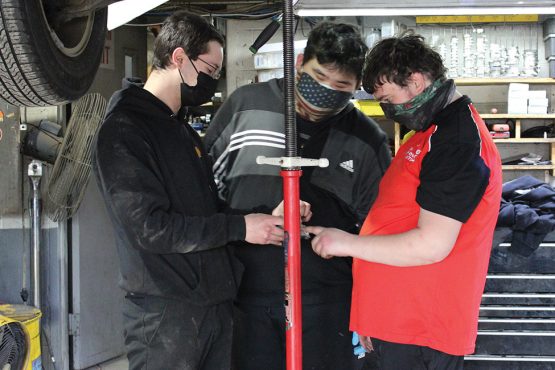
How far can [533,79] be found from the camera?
15.9ft

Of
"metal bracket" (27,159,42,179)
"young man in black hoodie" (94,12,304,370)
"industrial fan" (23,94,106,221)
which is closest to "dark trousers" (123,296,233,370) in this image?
"young man in black hoodie" (94,12,304,370)

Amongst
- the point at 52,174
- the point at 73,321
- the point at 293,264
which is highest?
the point at 52,174

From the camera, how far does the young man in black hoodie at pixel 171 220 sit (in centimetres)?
156

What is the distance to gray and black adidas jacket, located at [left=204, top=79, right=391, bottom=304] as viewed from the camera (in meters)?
A: 1.99

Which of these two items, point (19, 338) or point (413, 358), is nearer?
point (413, 358)

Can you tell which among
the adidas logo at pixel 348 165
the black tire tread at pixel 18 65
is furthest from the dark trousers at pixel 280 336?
the black tire tread at pixel 18 65

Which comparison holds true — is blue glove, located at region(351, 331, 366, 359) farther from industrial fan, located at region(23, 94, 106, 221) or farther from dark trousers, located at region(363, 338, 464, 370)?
industrial fan, located at region(23, 94, 106, 221)

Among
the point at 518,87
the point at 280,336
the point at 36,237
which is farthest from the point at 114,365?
the point at 518,87

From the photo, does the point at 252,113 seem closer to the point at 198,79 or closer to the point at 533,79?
the point at 198,79

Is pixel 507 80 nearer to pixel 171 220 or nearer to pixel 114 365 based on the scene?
pixel 114 365

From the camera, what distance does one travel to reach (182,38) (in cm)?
173

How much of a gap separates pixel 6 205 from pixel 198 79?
1998mm

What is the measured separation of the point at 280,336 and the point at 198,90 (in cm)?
79

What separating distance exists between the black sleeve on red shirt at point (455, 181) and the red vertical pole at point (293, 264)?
0.32 m
